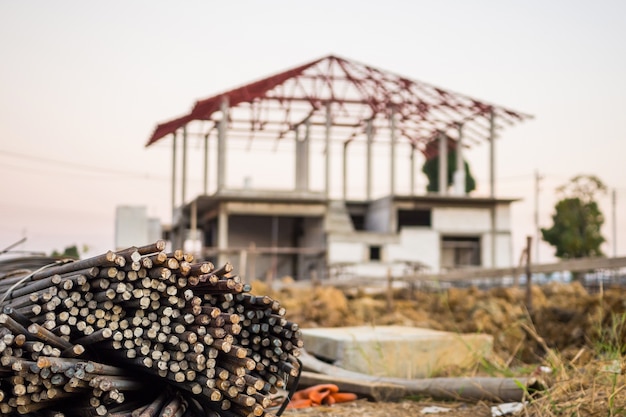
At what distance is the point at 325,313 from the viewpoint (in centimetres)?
1683

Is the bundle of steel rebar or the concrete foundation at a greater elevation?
the bundle of steel rebar

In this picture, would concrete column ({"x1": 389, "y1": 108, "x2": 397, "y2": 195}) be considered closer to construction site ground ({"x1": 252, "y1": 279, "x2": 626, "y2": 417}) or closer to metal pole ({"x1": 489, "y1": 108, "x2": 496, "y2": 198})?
metal pole ({"x1": 489, "y1": 108, "x2": 496, "y2": 198})

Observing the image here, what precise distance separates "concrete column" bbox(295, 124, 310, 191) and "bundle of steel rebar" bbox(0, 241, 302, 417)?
25931mm

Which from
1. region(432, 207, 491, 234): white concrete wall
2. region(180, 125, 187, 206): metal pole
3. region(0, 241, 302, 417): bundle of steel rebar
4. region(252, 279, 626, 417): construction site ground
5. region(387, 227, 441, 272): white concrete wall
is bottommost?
region(252, 279, 626, 417): construction site ground

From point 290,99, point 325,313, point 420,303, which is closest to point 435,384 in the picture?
point 325,313

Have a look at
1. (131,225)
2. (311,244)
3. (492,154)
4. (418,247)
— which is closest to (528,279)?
(418,247)

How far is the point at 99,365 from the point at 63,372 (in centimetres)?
21

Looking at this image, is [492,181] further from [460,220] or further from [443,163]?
[443,163]

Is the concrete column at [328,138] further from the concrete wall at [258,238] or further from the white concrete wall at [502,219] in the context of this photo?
the white concrete wall at [502,219]

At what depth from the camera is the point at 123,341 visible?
4578mm

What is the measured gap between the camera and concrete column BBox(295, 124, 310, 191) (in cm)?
3110

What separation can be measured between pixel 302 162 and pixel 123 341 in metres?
27.5

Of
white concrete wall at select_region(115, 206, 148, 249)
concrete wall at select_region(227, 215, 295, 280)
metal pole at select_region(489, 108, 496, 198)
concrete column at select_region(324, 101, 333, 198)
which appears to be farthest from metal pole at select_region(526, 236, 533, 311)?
white concrete wall at select_region(115, 206, 148, 249)

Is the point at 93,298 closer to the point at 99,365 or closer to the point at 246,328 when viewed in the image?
the point at 99,365
